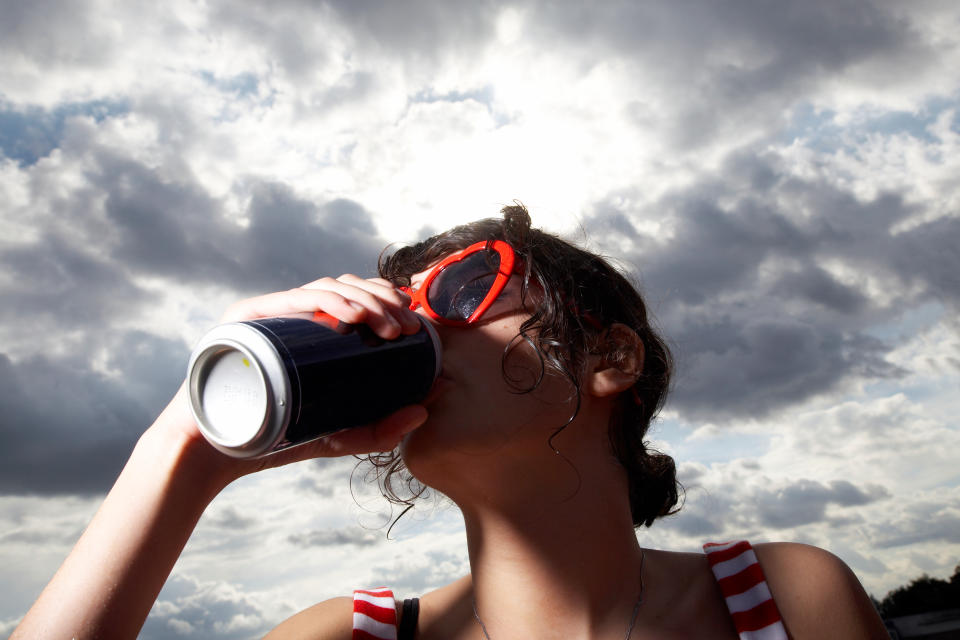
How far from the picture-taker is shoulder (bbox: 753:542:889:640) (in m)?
1.81

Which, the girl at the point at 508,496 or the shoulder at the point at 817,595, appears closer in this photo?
the girl at the point at 508,496

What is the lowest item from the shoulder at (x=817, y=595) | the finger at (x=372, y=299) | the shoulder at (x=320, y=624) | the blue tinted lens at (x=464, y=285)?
the shoulder at (x=817, y=595)

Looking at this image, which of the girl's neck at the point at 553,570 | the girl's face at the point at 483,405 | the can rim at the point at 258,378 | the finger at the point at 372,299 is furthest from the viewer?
the girl's neck at the point at 553,570

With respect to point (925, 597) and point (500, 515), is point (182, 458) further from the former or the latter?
point (925, 597)

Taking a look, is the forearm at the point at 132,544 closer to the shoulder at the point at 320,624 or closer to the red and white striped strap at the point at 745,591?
the shoulder at the point at 320,624

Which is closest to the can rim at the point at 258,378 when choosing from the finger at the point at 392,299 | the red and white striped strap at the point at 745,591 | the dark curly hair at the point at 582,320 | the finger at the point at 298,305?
the finger at the point at 298,305

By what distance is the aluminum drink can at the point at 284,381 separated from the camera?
1.29 meters

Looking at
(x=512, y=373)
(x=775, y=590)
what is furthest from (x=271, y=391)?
(x=775, y=590)

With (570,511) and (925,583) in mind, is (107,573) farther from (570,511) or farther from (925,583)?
(925,583)

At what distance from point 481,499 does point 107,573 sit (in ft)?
2.94

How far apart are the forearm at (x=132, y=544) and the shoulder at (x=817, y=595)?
4.96ft

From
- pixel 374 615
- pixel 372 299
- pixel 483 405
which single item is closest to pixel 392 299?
pixel 372 299

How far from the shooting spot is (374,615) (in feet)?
6.46

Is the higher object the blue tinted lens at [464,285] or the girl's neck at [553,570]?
the blue tinted lens at [464,285]
